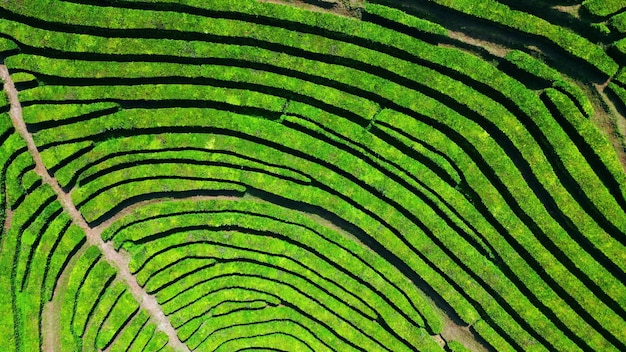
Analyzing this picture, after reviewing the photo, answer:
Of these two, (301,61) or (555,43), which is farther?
(301,61)

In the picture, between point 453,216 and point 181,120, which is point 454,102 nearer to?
point 453,216

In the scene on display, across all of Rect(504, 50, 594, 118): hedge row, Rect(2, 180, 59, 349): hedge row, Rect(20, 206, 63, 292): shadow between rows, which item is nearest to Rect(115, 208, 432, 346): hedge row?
Rect(20, 206, 63, 292): shadow between rows

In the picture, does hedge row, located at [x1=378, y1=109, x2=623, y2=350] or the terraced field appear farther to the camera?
hedge row, located at [x1=378, y1=109, x2=623, y2=350]

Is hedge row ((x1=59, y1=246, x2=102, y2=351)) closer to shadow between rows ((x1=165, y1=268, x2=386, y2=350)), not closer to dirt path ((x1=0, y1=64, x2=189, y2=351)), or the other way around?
dirt path ((x1=0, y1=64, x2=189, y2=351))

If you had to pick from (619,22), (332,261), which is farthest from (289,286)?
(619,22)

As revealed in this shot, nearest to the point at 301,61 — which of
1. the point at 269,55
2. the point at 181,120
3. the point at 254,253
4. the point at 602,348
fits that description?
the point at 269,55
